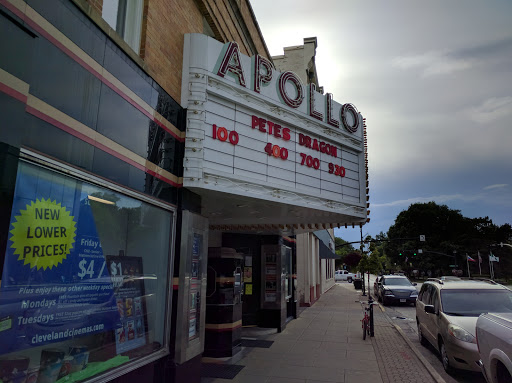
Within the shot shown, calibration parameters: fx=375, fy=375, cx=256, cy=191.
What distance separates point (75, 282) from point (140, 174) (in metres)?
1.75

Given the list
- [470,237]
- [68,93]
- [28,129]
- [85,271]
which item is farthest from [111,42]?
[470,237]

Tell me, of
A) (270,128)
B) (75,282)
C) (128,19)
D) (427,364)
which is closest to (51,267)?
(75,282)

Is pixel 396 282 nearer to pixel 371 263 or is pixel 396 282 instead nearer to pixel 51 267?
pixel 371 263

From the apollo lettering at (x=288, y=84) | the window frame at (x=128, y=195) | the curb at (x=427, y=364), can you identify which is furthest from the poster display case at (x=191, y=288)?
the curb at (x=427, y=364)

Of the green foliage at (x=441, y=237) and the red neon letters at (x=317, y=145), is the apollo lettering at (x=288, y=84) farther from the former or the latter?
the green foliage at (x=441, y=237)

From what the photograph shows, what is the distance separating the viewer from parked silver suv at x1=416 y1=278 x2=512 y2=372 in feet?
22.1

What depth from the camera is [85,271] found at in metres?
4.21

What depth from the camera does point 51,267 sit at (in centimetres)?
372

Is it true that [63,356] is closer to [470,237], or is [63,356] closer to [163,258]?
[163,258]

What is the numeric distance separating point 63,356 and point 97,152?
2.23 m

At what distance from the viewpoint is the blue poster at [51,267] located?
3.33m

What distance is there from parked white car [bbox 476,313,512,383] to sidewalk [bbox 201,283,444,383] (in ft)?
8.01

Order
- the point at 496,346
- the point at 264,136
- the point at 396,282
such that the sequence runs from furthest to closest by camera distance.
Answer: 1. the point at 396,282
2. the point at 264,136
3. the point at 496,346

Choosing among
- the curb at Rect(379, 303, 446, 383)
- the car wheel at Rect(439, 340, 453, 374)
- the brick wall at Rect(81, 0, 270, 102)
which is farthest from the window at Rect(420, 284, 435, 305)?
the brick wall at Rect(81, 0, 270, 102)
